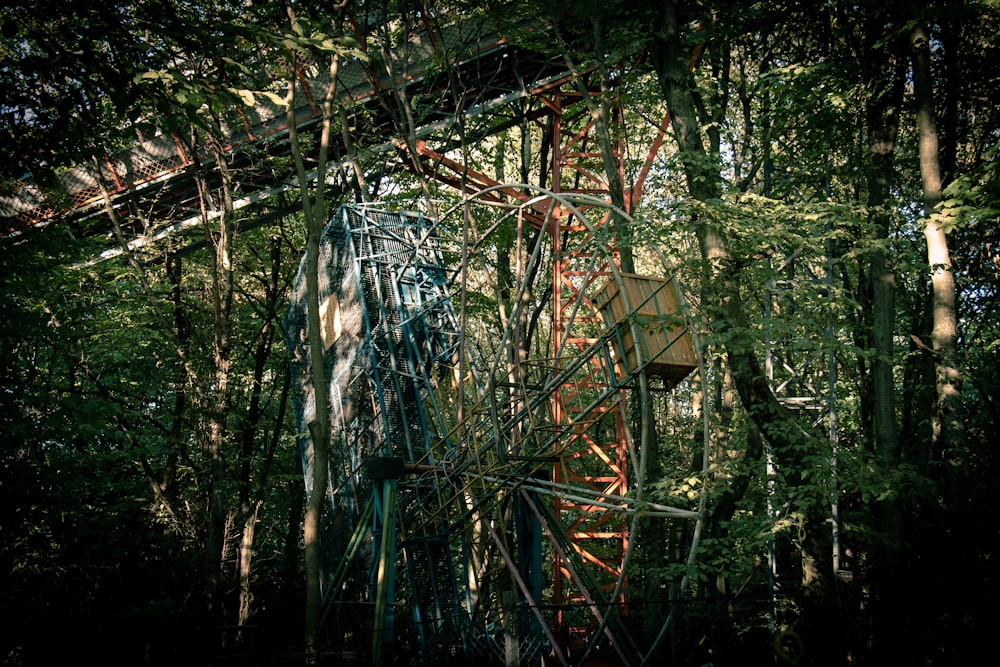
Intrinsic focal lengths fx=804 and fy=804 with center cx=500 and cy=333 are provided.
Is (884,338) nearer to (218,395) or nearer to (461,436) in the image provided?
(461,436)

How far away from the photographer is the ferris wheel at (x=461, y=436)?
8859mm

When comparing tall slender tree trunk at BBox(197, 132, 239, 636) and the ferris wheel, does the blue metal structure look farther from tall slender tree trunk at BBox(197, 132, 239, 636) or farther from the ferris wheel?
tall slender tree trunk at BBox(197, 132, 239, 636)

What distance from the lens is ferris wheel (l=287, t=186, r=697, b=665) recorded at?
886cm

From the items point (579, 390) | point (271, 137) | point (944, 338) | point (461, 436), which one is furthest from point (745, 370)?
point (271, 137)

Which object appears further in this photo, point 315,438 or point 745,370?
point 315,438

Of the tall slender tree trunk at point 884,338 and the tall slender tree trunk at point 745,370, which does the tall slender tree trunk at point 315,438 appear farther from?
the tall slender tree trunk at point 884,338

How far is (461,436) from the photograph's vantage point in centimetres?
1055

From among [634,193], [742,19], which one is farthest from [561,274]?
[742,19]

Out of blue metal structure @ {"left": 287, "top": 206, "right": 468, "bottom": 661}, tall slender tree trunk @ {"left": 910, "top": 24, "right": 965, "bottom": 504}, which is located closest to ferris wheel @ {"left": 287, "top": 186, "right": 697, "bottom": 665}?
blue metal structure @ {"left": 287, "top": 206, "right": 468, "bottom": 661}

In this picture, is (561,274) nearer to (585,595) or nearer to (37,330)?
(585,595)

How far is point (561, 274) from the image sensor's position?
15141mm

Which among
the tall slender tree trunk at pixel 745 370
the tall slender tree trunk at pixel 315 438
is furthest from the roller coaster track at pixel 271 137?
the tall slender tree trunk at pixel 745 370

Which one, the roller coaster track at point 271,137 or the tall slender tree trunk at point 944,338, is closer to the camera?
the tall slender tree trunk at point 944,338

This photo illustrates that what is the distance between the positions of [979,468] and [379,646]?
27.4ft
